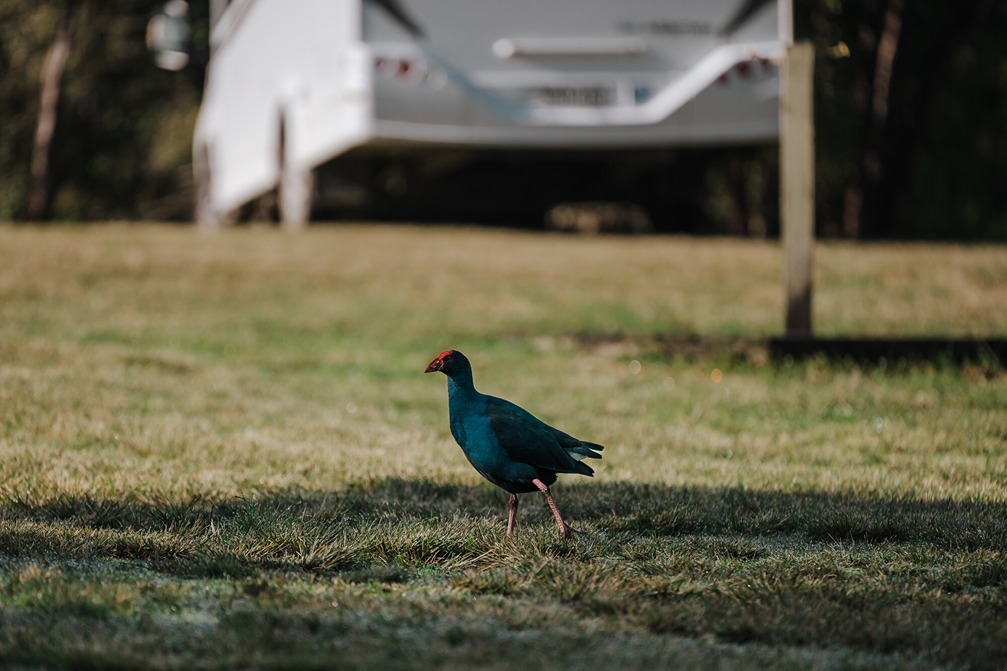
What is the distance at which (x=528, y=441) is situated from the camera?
164 inches

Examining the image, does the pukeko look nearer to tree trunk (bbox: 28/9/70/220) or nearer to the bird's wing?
the bird's wing

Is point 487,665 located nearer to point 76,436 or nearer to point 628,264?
point 76,436

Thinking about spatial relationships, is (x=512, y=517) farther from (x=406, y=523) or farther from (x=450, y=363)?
(x=450, y=363)

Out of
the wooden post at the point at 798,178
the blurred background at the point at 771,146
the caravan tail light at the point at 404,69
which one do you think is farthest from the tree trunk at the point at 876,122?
the wooden post at the point at 798,178

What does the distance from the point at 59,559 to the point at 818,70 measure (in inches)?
645

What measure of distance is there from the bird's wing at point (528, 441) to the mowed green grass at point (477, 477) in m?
0.26

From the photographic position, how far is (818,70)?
18.8 m

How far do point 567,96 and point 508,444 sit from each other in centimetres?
841

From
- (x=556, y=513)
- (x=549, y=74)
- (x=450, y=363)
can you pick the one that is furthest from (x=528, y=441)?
(x=549, y=74)

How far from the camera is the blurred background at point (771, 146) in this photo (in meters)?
18.5

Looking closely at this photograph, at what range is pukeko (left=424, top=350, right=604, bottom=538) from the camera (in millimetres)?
4184

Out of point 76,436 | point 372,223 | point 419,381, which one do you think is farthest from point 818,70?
point 76,436

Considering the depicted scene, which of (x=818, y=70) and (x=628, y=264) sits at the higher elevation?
(x=818, y=70)

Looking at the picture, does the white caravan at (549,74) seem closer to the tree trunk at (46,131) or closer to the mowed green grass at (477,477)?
the mowed green grass at (477,477)
